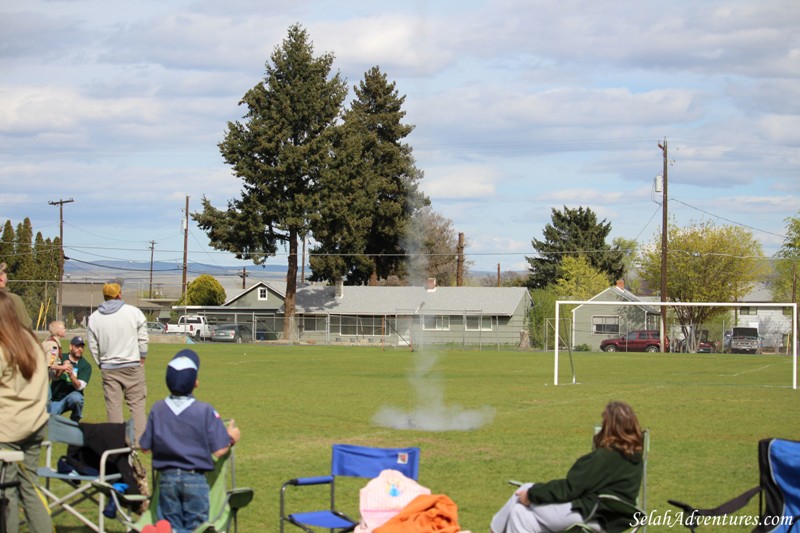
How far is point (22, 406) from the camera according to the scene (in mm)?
6359

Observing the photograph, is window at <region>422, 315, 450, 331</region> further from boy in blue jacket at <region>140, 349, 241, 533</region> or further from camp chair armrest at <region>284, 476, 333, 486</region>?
boy in blue jacket at <region>140, 349, 241, 533</region>

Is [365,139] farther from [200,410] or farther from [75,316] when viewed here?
[200,410]

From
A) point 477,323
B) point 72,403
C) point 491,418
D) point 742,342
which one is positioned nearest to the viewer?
point 72,403

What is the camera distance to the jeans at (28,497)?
6.42m

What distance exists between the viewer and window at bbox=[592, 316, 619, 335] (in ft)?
223

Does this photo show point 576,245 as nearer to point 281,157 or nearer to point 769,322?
point 769,322

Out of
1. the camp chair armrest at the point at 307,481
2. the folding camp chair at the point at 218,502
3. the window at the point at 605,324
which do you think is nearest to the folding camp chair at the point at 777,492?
the camp chair armrest at the point at 307,481

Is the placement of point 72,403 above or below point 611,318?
below

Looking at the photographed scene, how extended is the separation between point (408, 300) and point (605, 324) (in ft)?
51.4

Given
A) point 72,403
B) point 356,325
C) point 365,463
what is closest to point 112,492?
point 365,463

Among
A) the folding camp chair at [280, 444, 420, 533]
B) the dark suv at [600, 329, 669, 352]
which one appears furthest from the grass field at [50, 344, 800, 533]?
the dark suv at [600, 329, 669, 352]

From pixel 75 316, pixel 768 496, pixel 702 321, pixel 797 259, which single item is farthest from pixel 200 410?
pixel 797 259

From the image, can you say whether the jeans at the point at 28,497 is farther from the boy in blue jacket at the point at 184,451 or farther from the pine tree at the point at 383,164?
the pine tree at the point at 383,164

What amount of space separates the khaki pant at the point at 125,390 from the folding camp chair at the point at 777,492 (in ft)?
18.8
